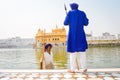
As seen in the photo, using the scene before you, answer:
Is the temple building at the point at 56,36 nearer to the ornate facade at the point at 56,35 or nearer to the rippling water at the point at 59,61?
the ornate facade at the point at 56,35

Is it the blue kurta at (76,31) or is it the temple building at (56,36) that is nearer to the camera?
the blue kurta at (76,31)

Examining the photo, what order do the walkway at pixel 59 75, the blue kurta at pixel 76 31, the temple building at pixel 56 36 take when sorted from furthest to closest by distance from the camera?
the temple building at pixel 56 36
the blue kurta at pixel 76 31
the walkway at pixel 59 75

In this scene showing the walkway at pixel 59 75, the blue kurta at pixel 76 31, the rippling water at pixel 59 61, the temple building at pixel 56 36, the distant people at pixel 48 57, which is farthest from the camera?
the temple building at pixel 56 36

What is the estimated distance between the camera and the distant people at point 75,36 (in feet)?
16.7

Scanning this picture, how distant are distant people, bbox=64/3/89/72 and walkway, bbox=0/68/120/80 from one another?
23 centimetres

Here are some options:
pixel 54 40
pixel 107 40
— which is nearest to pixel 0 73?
pixel 54 40

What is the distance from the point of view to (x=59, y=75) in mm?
4852

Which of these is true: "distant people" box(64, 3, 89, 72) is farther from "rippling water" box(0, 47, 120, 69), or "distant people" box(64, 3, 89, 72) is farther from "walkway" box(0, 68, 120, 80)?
"rippling water" box(0, 47, 120, 69)

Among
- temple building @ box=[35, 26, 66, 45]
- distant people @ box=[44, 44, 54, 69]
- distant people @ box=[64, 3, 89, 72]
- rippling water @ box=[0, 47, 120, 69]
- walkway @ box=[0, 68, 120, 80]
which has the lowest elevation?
rippling water @ box=[0, 47, 120, 69]

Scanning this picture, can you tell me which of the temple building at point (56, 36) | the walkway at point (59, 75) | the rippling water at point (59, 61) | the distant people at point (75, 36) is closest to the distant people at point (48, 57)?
the walkway at point (59, 75)

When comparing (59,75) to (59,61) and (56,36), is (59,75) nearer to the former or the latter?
(59,61)

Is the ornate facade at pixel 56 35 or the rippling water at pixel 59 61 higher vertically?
the ornate facade at pixel 56 35

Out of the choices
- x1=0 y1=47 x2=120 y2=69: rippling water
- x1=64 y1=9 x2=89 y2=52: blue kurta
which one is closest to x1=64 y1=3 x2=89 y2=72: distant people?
x1=64 y1=9 x2=89 y2=52: blue kurta

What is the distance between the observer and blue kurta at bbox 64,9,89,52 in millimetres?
5078
